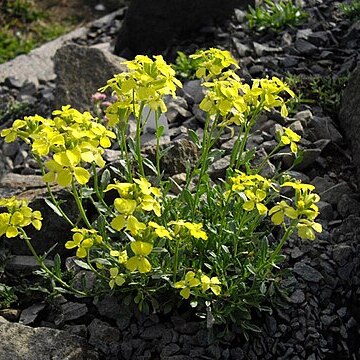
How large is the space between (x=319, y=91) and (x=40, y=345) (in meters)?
2.16

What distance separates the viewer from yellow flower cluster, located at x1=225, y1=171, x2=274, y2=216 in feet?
8.45

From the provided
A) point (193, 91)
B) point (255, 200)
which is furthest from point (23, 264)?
point (193, 91)

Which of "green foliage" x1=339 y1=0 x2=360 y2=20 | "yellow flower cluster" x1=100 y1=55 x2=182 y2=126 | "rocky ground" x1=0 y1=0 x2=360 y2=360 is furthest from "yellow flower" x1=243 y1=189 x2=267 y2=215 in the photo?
"green foliage" x1=339 y1=0 x2=360 y2=20

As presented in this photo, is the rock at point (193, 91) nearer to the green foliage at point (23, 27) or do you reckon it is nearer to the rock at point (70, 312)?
the rock at point (70, 312)

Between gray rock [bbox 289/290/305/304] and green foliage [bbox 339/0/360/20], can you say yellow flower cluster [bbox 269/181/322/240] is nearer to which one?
gray rock [bbox 289/290/305/304]

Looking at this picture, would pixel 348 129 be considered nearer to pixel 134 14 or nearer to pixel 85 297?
pixel 85 297

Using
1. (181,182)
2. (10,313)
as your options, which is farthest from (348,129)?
(10,313)

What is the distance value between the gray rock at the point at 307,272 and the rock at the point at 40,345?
0.93 metres

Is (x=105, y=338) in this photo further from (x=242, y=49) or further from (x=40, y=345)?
(x=242, y=49)

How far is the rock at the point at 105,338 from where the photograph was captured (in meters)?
3.04

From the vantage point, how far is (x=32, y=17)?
709 cm

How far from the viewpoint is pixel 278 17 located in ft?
16.5

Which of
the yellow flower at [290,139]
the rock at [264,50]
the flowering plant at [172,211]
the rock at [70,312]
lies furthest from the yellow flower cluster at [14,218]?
the rock at [264,50]

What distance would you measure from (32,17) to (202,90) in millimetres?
3178
